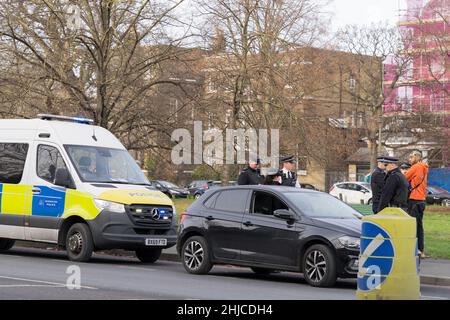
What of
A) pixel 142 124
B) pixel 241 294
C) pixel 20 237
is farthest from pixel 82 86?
pixel 241 294

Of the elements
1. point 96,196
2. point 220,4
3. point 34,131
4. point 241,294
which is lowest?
point 241,294

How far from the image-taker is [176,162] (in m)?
26.2

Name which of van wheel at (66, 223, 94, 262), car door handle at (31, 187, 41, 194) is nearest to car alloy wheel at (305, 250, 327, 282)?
van wheel at (66, 223, 94, 262)

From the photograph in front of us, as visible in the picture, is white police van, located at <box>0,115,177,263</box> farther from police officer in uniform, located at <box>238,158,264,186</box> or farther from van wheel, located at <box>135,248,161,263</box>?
police officer in uniform, located at <box>238,158,264,186</box>

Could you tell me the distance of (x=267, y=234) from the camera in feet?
50.0

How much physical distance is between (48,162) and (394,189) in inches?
270

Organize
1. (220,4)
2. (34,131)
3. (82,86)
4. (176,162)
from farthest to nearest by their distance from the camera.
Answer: (220,4) < (176,162) < (82,86) < (34,131)

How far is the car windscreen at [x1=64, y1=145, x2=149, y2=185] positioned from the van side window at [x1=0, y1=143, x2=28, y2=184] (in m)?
1.21

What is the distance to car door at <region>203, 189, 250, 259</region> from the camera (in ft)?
51.6

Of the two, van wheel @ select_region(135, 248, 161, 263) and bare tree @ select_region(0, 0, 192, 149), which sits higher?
bare tree @ select_region(0, 0, 192, 149)

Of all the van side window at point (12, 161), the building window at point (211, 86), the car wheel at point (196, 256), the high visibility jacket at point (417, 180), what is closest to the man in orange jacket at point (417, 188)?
the high visibility jacket at point (417, 180)

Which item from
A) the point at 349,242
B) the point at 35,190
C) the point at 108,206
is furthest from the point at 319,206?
the point at 35,190
